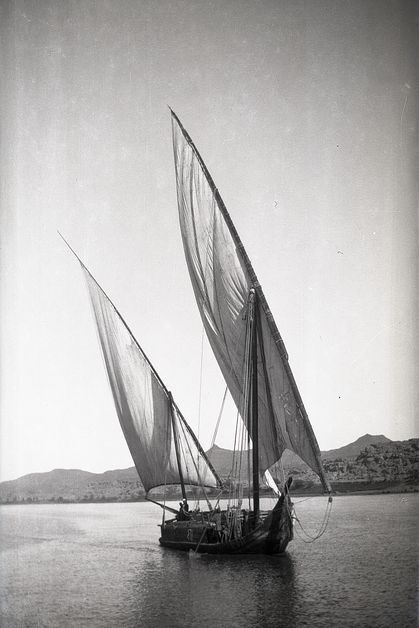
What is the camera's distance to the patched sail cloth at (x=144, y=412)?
58.0 ft

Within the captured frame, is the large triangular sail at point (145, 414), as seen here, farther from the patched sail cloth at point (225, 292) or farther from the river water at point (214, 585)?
the patched sail cloth at point (225, 292)

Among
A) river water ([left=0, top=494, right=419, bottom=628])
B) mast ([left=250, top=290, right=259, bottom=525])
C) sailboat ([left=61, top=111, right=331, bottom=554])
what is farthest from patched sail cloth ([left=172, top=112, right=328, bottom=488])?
river water ([left=0, top=494, right=419, bottom=628])

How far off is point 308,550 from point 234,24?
46.2ft

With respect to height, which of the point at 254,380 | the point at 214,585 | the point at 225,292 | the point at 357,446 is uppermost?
the point at 225,292

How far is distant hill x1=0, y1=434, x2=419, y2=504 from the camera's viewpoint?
539 inches

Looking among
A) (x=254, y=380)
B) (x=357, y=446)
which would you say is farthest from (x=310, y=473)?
(x=254, y=380)

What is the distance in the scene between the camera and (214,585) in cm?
1330

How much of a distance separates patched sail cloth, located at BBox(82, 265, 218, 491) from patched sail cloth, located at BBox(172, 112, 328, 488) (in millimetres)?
3085

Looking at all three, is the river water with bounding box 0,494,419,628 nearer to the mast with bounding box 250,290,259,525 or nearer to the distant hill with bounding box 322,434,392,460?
the distant hill with bounding box 322,434,392,460

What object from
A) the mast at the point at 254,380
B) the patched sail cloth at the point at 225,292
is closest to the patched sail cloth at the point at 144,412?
the patched sail cloth at the point at 225,292

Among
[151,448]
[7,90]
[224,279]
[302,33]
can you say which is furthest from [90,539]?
[302,33]

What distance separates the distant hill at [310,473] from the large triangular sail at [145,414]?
876 millimetres

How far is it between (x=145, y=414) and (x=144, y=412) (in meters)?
0.08

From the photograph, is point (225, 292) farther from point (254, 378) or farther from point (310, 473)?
point (310, 473)
